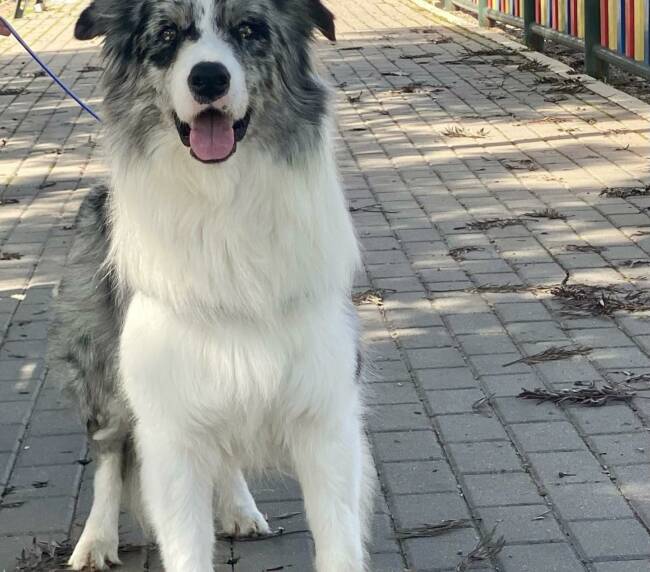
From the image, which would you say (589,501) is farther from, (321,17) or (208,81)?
(208,81)

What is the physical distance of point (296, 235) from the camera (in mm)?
3588

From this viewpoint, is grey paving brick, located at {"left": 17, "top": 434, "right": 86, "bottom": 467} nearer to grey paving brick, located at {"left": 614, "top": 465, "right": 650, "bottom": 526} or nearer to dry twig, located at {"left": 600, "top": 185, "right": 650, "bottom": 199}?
grey paving brick, located at {"left": 614, "top": 465, "right": 650, "bottom": 526}

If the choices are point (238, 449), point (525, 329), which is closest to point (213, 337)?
point (238, 449)

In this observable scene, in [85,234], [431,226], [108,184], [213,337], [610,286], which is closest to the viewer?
[213,337]

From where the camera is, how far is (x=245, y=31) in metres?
3.45

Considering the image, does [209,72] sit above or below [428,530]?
above

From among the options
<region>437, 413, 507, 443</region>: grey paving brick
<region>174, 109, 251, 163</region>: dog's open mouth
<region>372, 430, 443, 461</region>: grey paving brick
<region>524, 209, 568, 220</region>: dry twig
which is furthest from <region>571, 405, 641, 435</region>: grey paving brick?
<region>524, 209, 568, 220</region>: dry twig

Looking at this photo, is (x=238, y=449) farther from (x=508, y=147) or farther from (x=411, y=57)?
(x=411, y=57)

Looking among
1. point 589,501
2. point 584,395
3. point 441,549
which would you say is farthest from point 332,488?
point 584,395

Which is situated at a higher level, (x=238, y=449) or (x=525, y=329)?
(x=238, y=449)

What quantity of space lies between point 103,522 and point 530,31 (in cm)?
1268

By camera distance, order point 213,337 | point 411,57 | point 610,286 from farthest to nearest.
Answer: point 411,57 < point 610,286 < point 213,337

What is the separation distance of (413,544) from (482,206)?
15.8ft

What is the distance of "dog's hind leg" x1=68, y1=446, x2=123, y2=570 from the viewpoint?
164 inches
